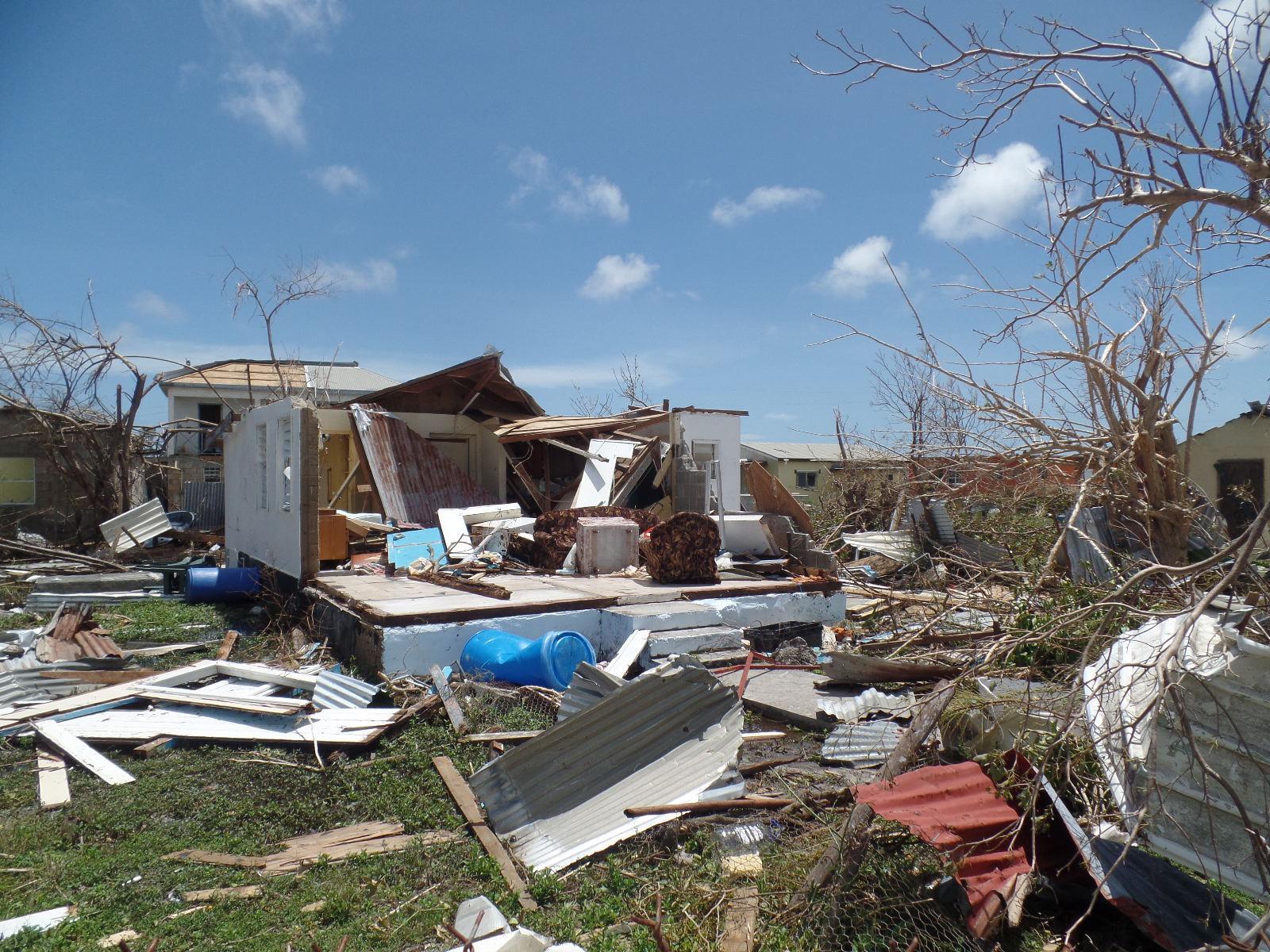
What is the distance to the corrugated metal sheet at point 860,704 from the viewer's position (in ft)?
20.0

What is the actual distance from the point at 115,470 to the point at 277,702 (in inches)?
590

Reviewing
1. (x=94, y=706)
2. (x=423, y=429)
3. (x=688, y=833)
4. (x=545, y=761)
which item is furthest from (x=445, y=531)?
(x=688, y=833)

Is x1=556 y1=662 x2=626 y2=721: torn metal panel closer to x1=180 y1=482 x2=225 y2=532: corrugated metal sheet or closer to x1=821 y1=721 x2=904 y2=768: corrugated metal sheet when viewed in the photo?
x1=821 y1=721 x2=904 y2=768: corrugated metal sheet

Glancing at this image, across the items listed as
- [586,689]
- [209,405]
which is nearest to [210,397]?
[209,405]

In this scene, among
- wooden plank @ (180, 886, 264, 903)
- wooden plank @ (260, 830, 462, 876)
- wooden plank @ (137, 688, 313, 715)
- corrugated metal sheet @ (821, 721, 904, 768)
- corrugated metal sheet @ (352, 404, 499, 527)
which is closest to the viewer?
wooden plank @ (180, 886, 264, 903)

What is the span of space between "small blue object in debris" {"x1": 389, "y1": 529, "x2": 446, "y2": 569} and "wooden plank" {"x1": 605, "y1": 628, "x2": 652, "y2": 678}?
4207mm

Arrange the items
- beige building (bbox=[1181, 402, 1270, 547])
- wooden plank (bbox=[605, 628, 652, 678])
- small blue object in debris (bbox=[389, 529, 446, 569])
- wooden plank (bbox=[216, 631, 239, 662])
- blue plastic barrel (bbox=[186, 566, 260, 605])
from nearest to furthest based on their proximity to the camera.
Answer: wooden plank (bbox=[605, 628, 652, 678])
wooden plank (bbox=[216, 631, 239, 662])
small blue object in debris (bbox=[389, 529, 446, 569])
blue plastic barrel (bbox=[186, 566, 260, 605])
beige building (bbox=[1181, 402, 1270, 547])

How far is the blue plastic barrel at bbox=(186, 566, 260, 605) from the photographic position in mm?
11992

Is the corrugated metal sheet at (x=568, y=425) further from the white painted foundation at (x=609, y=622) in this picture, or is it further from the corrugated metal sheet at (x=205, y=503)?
the corrugated metal sheet at (x=205, y=503)

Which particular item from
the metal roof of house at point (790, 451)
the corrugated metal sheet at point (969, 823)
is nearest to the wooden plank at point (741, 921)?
Answer: the corrugated metal sheet at point (969, 823)

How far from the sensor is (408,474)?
46.0 feet

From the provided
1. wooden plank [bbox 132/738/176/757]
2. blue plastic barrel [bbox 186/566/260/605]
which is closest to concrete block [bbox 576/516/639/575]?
blue plastic barrel [bbox 186/566/260/605]

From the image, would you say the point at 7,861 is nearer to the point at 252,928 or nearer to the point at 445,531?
the point at 252,928

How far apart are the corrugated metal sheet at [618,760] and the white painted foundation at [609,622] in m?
2.48
